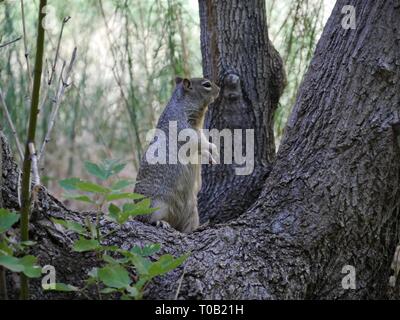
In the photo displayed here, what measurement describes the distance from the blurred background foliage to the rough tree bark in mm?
1692

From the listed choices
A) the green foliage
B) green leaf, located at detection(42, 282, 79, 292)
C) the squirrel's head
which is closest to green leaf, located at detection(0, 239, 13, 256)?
the green foliage

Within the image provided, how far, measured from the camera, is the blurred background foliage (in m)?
5.52

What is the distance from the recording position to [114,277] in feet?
8.01

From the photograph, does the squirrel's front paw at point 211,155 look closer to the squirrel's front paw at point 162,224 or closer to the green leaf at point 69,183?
the squirrel's front paw at point 162,224

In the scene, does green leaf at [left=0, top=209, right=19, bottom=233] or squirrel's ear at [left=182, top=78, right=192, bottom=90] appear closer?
green leaf at [left=0, top=209, right=19, bottom=233]

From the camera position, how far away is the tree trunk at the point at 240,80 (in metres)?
4.30

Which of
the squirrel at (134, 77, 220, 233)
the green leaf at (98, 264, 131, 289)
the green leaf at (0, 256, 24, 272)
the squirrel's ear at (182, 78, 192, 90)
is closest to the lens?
the green leaf at (0, 256, 24, 272)

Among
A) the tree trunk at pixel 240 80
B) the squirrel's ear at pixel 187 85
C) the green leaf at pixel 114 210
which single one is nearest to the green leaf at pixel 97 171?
the green leaf at pixel 114 210

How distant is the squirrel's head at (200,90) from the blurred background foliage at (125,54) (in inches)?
28.6

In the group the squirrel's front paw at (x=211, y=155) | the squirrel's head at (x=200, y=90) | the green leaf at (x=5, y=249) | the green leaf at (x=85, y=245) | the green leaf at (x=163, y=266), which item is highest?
the squirrel's head at (x=200, y=90)

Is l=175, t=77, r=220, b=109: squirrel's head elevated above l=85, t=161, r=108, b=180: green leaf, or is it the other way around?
l=175, t=77, r=220, b=109: squirrel's head

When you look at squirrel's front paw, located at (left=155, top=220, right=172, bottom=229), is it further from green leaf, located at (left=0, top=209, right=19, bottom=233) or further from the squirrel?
green leaf, located at (left=0, top=209, right=19, bottom=233)

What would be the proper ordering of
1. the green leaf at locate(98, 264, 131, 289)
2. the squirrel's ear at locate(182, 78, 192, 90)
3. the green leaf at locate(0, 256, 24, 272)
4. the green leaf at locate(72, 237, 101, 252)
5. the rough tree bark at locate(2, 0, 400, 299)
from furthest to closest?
the squirrel's ear at locate(182, 78, 192, 90) → the rough tree bark at locate(2, 0, 400, 299) → the green leaf at locate(72, 237, 101, 252) → the green leaf at locate(98, 264, 131, 289) → the green leaf at locate(0, 256, 24, 272)

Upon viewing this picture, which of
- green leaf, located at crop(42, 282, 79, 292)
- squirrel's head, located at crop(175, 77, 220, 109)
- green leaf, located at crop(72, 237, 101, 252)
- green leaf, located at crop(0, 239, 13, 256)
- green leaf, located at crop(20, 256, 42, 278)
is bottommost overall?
green leaf, located at crop(42, 282, 79, 292)
